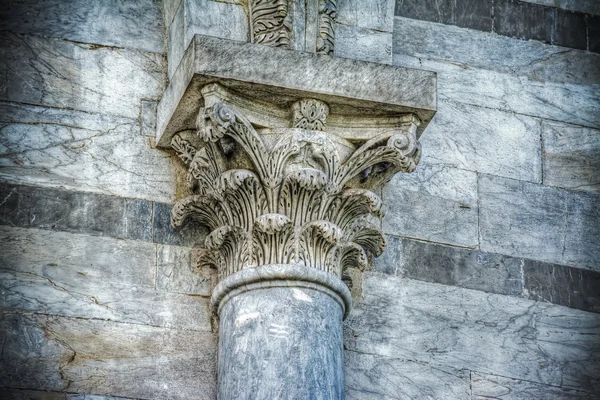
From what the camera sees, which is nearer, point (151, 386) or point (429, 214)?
point (151, 386)

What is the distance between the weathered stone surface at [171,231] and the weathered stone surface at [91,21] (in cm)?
105

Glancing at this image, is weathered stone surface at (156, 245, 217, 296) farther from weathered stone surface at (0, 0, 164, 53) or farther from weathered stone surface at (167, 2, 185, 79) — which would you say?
weathered stone surface at (0, 0, 164, 53)

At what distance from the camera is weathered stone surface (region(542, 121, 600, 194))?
7855 mm

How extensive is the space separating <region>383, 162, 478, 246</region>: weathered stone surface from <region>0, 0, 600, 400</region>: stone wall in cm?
1

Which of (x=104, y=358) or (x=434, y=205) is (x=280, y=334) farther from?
(x=434, y=205)

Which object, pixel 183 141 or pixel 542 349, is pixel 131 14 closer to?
pixel 183 141

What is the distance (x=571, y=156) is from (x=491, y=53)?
0.85m

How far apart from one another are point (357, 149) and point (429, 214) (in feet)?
2.72

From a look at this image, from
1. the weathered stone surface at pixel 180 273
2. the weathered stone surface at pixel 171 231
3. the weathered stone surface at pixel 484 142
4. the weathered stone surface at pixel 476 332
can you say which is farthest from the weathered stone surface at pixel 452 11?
the weathered stone surface at pixel 180 273

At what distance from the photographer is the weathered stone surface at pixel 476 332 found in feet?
23.1

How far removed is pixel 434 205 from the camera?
24.6 feet

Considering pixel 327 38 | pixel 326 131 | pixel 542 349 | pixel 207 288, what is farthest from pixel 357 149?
pixel 542 349

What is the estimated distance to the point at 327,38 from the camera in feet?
23.1

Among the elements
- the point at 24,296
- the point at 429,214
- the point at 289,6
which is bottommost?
the point at 24,296
